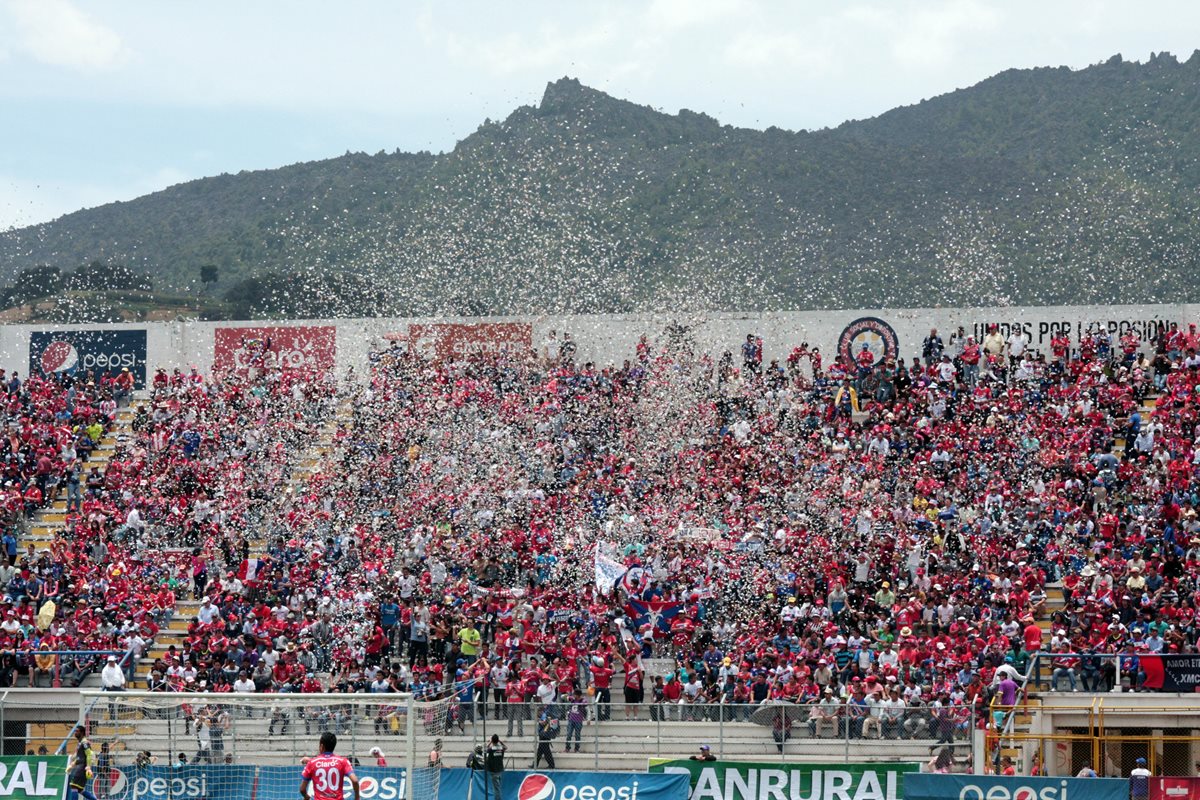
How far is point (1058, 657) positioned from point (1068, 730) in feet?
3.97

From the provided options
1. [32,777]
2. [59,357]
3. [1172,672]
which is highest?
[59,357]

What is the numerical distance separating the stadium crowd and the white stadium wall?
2.50 feet

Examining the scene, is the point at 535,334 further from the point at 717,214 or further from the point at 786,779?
the point at 717,214

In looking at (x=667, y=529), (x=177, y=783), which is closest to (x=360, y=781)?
(x=177, y=783)

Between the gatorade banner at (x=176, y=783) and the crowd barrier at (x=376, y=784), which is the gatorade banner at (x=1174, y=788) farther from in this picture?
the gatorade banner at (x=176, y=783)

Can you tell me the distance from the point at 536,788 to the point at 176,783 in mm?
4863

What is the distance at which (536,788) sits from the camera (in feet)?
74.4

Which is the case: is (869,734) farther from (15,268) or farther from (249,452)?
(15,268)

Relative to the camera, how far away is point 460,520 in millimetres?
33406

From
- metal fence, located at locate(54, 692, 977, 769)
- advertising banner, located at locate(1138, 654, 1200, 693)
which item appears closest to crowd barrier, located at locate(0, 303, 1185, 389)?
advertising banner, located at locate(1138, 654, 1200, 693)

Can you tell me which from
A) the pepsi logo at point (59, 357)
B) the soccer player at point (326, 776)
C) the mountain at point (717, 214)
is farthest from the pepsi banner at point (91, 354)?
the soccer player at point (326, 776)

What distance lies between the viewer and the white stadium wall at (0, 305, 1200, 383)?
126 feet

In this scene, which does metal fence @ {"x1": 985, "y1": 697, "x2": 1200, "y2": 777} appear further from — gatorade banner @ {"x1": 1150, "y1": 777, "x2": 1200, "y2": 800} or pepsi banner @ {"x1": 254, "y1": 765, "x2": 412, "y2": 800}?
pepsi banner @ {"x1": 254, "y1": 765, "x2": 412, "y2": 800}

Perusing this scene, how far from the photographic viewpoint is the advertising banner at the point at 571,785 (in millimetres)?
22312
